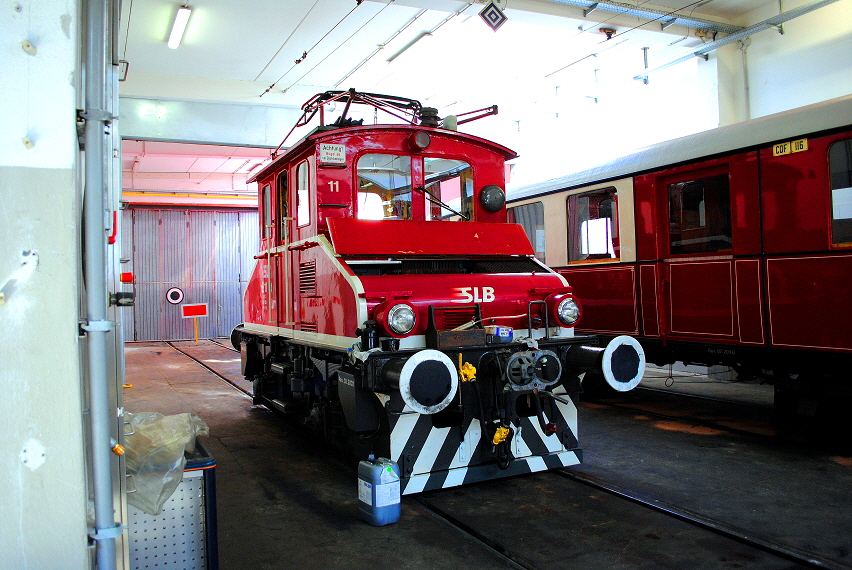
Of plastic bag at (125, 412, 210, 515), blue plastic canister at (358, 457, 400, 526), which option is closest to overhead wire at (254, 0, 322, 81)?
blue plastic canister at (358, 457, 400, 526)

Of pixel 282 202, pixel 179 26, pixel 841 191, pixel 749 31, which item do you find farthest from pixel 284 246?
pixel 749 31

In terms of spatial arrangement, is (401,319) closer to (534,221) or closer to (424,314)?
(424,314)

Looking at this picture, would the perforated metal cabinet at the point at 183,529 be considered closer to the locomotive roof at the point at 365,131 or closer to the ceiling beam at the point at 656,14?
the locomotive roof at the point at 365,131

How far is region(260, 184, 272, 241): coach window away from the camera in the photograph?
6.55 meters

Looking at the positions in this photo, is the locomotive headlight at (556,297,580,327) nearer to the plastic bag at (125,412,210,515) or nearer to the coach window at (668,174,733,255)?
the coach window at (668,174,733,255)

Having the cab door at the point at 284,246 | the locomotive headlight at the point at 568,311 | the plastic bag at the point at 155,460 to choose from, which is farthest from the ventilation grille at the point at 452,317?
the plastic bag at the point at 155,460

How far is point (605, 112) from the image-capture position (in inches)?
480

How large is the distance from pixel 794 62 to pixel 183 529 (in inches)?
377

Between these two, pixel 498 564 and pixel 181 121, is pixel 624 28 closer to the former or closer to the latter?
pixel 181 121

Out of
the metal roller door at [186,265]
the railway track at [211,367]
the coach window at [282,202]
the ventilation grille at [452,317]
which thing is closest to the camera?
the ventilation grille at [452,317]

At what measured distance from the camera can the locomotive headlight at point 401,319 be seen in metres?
4.14

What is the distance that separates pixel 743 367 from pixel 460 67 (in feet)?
24.5

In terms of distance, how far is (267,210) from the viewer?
22.2 ft

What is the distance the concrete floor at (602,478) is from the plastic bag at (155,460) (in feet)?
3.71
